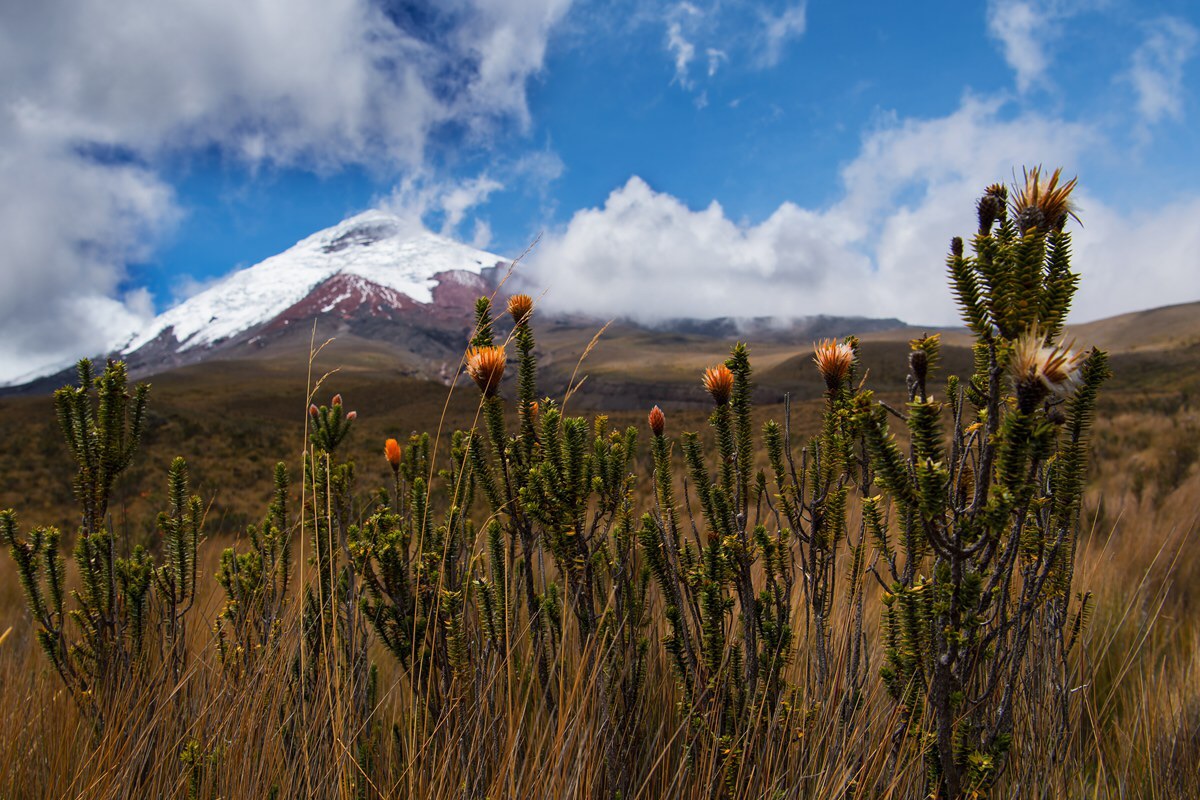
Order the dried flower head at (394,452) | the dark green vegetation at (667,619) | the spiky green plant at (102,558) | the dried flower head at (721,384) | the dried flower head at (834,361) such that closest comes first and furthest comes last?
the dark green vegetation at (667,619) → the dried flower head at (834,361) → the dried flower head at (721,384) → the spiky green plant at (102,558) → the dried flower head at (394,452)

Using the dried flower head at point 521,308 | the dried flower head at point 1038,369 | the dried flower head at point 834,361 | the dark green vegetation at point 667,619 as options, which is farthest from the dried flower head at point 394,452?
the dried flower head at point 1038,369

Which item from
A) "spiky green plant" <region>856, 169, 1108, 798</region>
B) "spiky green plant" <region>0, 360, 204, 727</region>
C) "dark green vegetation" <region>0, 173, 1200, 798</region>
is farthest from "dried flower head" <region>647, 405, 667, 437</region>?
"spiky green plant" <region>0, 360, 204, 727</region>

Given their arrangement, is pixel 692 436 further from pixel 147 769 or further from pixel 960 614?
pixel 147 769

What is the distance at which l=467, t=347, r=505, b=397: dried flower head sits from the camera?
5.18 ft

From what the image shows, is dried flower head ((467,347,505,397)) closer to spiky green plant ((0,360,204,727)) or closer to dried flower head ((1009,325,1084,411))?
dried flower head ((1009,325,1084,411))

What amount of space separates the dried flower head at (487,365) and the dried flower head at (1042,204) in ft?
3.74

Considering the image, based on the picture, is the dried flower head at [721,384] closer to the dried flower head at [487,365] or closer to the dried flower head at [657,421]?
the dried flower head at [657,421]

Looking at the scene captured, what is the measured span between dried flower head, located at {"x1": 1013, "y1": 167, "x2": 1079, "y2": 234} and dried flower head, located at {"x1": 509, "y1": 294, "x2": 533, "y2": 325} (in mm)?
1126

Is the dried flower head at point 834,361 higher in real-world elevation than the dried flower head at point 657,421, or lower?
higher

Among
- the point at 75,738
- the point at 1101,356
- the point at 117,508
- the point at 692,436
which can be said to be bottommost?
the point at 117,508

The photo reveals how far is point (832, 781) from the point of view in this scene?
1.53m

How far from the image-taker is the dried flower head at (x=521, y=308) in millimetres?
1702

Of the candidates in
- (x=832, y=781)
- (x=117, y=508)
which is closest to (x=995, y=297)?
(x=832, y=781)

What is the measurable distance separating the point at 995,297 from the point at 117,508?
14.5 metres
